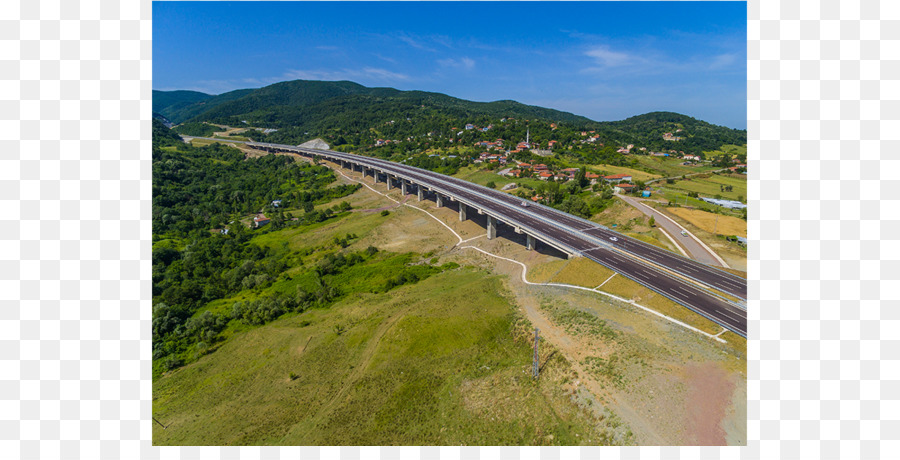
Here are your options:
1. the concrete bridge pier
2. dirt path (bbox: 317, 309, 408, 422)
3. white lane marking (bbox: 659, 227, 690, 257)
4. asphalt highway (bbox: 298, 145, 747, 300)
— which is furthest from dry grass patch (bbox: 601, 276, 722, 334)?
the concrete bridge pier

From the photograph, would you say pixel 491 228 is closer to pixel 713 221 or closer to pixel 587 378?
pixel 713 221

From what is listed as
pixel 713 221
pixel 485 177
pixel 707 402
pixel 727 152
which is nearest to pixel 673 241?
pixel 713 221

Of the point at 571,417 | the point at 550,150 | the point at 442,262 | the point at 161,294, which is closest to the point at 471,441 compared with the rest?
the point at 571,417

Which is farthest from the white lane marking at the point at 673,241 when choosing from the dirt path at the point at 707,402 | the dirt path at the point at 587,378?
the dirt path at the point at 707,402

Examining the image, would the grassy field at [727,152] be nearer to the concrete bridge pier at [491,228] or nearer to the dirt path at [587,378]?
the concrete bridge pier at [491,228]

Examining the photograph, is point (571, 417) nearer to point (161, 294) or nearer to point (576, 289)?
point (576, 289)

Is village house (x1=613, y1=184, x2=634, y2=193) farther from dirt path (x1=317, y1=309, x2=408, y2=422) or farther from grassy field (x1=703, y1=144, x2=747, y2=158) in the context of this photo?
A: grassy field (x1=703, y1=144, x2=747, y2=158)
